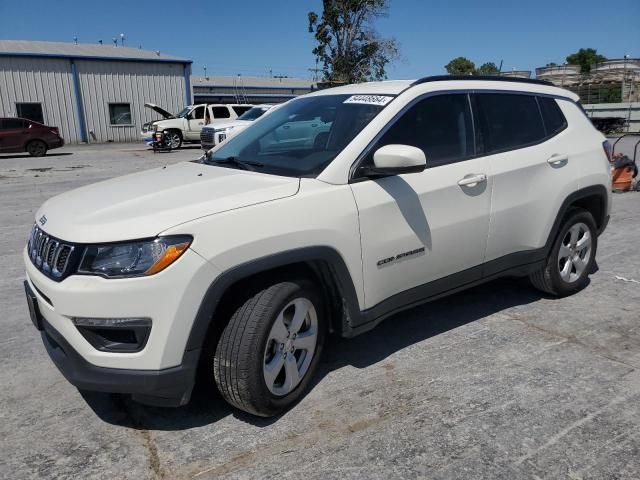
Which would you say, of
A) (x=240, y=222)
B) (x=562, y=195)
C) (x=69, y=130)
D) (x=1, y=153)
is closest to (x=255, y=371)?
(x=240, y=222)

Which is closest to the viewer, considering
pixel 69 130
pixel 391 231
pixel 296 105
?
pixel 391 231

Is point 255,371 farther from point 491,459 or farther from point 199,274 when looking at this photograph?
point 491,459

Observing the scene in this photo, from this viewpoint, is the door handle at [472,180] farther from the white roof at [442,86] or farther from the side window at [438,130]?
the white roof at [442,86]

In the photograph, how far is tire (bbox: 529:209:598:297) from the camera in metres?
4.33

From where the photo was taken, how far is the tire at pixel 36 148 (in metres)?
20.9

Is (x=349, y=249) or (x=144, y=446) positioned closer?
(x=144, y=446)

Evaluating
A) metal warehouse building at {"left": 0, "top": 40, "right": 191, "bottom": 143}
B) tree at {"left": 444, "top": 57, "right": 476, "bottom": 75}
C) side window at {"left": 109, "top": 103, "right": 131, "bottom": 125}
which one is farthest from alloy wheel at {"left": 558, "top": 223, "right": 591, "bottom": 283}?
tree at {"left": 444, "top": 57, "right": 476, "bottom": 75}

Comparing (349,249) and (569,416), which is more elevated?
(349,249)

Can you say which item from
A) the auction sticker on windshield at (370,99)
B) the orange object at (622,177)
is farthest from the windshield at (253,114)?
the auction sticker on windshield at (370,99)

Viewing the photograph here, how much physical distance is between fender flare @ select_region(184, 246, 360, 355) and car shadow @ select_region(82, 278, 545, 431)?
601 millimetres

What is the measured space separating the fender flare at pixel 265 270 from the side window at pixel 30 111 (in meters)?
30.9

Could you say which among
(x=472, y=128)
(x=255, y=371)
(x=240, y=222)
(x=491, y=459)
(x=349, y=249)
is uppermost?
(x=472, y=128)

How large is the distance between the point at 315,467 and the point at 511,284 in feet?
10.4

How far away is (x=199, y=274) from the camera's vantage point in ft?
7.95
